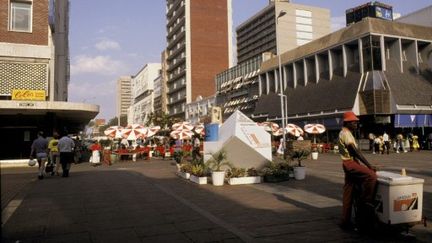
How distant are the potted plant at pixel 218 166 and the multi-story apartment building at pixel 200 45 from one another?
71751 millimetres

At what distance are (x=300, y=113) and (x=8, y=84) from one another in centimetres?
2906

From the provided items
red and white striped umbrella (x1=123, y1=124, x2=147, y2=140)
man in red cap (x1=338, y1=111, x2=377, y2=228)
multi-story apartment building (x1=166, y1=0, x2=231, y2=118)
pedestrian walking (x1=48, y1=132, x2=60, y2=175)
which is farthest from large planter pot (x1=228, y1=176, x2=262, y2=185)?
multi-story apartment building (x1=166, y1=0, x2=231, y2=118)

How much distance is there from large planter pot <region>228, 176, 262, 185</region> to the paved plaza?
40cm

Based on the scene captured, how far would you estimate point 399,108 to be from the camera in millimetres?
34031

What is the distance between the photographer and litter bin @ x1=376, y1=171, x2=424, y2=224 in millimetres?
5594

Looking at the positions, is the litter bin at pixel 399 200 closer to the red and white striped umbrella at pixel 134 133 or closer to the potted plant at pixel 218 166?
the potted plant at pixel 218 166

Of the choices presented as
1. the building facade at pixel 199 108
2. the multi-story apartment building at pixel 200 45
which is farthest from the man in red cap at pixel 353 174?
the multi-story apartment building at pixel 200 45

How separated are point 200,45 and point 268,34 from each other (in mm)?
27155

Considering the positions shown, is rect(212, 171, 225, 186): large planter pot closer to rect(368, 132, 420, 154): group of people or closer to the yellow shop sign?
the yellow shop sign

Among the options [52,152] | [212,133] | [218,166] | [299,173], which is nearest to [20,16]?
[52,152]

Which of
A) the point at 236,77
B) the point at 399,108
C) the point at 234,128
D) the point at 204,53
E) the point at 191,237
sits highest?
the point at 204,53

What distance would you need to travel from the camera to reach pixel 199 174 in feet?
42.6

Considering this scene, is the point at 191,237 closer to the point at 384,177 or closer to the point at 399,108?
the point at 384,177

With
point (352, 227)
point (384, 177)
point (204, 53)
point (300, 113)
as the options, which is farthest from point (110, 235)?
point (204, 53)
